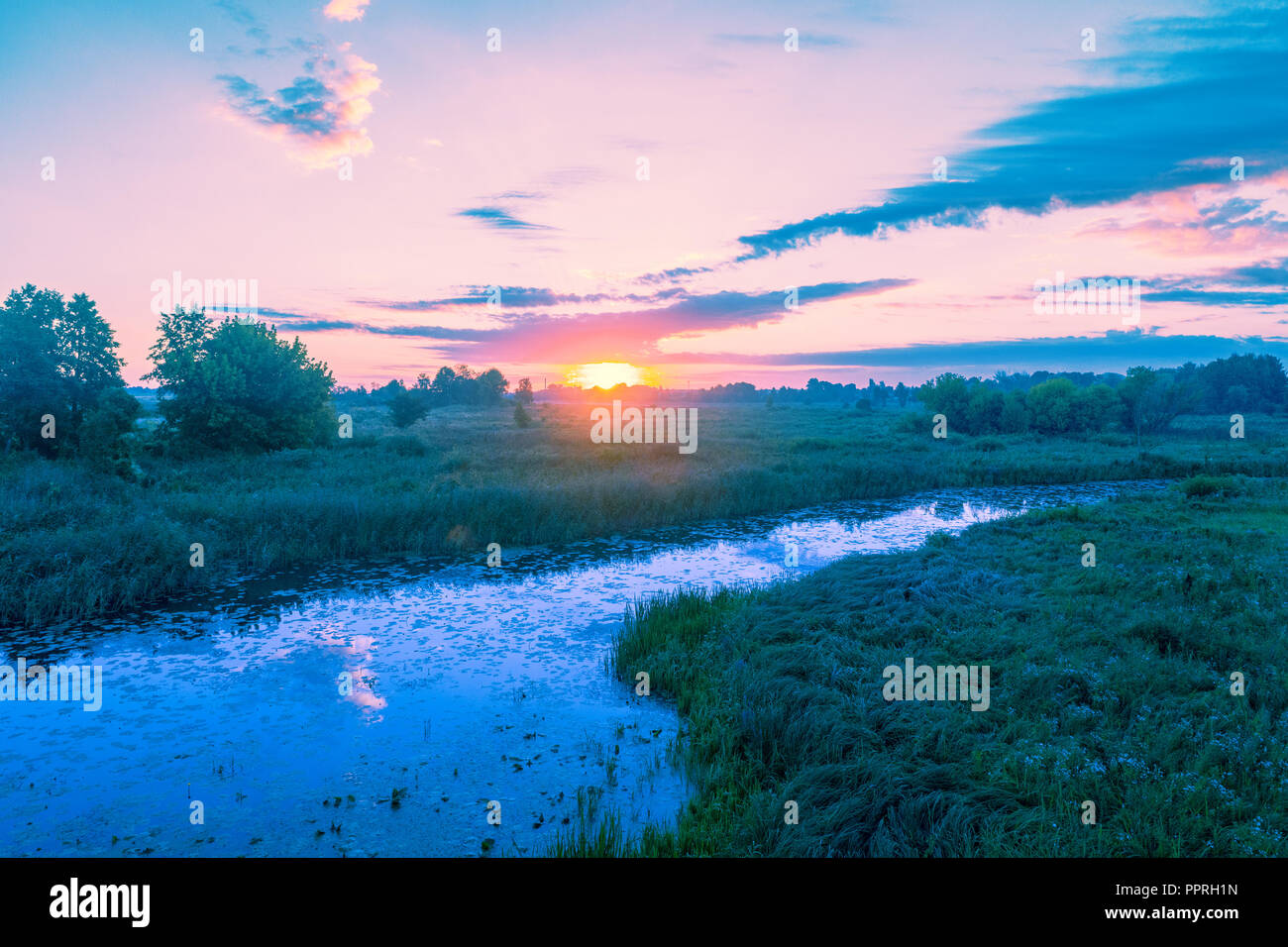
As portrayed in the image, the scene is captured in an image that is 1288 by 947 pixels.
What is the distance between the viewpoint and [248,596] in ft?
58.7

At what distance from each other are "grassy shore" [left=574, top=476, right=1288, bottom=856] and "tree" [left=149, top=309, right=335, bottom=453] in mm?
32742

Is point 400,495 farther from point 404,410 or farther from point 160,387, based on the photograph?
point 404,410

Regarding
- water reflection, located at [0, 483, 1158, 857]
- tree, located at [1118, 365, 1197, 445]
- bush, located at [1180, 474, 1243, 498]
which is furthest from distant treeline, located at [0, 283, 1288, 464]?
tree, located at [1118, 365, 1197, 445]

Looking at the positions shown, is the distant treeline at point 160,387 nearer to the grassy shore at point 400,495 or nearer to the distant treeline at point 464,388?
the grassy shore at point 400,495

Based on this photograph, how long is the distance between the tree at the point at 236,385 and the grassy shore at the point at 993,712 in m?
32.7

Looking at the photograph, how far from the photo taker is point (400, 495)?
2647 centimetres

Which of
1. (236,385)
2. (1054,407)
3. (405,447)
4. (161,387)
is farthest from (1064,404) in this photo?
(161,387)

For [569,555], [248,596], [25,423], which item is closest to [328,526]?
[248,596]

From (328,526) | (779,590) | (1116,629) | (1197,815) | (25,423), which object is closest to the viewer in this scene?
(1197,815)

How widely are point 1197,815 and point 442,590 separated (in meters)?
16.8

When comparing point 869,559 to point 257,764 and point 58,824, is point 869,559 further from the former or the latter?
point 58,824

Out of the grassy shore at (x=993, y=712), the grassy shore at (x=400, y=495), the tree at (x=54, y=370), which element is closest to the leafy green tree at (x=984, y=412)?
the grassy shore at (x=400, y=495)

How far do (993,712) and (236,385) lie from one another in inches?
1614

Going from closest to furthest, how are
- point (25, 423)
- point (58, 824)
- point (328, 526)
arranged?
point (58, 824), point (328, 526), point (25, 423)
